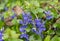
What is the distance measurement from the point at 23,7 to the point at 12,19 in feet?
0.73

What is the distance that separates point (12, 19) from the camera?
1752 mm

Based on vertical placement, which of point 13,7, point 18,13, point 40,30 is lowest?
point 40,30

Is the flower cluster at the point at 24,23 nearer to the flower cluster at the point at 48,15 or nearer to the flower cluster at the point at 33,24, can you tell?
the flower cluster at the point at 33,24

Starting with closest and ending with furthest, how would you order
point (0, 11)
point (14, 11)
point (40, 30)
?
1. point (40, 30)
2. point (14, 11)
3. point (0, 11)

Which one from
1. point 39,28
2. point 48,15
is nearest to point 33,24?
point 39,28

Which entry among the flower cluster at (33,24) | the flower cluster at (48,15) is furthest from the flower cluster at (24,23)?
the flower cluster at (48,15)

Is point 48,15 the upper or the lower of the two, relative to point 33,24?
upper

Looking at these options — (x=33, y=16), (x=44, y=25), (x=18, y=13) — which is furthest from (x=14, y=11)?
(x=44, y=25)

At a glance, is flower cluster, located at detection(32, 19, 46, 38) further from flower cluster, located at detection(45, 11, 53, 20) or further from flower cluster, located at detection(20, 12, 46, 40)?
flower cluster, located at detection(45, 11, 53, 20)

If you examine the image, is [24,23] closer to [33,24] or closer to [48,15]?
[33,24]

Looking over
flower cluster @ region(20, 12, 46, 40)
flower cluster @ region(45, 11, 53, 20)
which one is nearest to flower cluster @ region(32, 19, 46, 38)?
flower cluster @ region(20, 12, 46, 40)

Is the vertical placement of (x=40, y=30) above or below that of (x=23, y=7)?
below

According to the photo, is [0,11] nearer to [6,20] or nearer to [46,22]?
[6,20]

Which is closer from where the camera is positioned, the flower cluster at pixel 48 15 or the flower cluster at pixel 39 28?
the flower cluster at pixel 39 28
